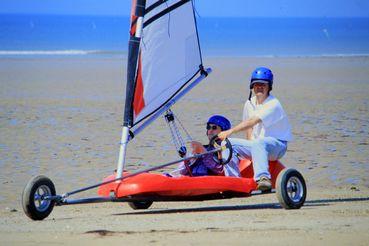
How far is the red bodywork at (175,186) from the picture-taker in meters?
8.89

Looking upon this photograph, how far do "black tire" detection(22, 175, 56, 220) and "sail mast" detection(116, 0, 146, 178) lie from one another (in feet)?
2.21

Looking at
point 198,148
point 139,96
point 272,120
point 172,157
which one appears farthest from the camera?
point 172,157

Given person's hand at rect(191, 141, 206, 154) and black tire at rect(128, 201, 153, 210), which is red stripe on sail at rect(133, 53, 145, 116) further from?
black tire at rect(128, 201, 153, 210)

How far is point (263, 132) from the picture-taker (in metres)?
9.68

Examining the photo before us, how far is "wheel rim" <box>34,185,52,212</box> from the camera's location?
28.6ft

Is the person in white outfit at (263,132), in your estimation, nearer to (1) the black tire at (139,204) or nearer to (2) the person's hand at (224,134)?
(2) the person's hand at (224,134)

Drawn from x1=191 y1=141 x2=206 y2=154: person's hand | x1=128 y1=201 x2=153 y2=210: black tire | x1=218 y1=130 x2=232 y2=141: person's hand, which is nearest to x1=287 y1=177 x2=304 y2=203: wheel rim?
x1=218 y1=130 x2=232 y2=141: person's hand

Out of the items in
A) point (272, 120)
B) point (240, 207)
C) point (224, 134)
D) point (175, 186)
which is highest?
point (272, 120)

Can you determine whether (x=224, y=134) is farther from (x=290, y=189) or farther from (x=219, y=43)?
(x=219, y=43)

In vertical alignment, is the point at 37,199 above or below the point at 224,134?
below

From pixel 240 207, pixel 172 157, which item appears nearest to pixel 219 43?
pixel 172 157

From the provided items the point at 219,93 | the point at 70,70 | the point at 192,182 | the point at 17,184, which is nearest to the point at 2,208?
the point at 17,184

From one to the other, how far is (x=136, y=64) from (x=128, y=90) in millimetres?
257

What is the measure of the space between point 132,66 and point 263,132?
1.57 metres
